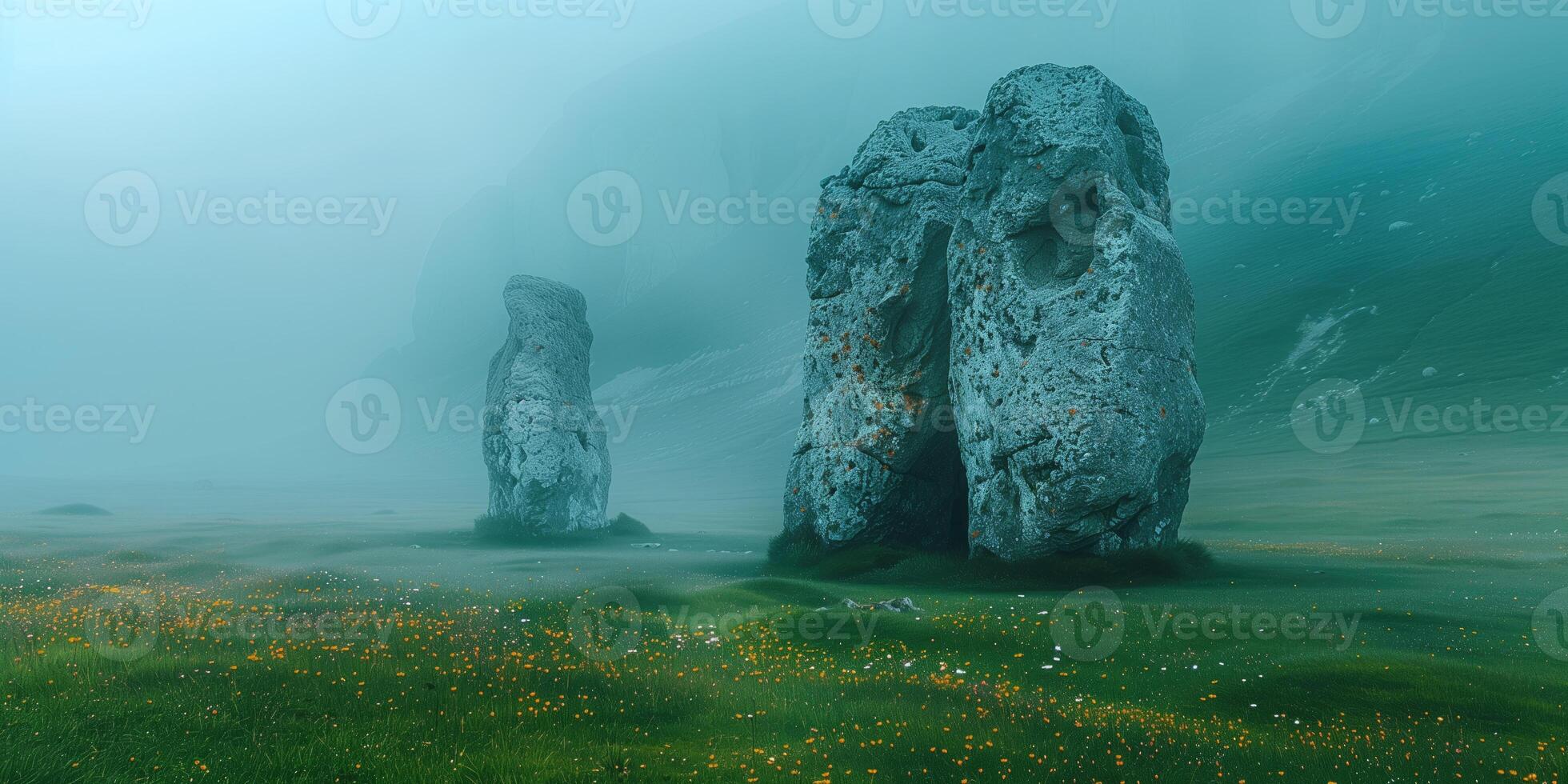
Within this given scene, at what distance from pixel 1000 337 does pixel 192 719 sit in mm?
21146

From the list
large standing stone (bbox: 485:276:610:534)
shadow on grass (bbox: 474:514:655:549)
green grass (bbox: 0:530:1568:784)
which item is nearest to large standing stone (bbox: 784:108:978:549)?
green grass (bbox: 0:530:1568:784)

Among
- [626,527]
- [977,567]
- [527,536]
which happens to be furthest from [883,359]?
[626,527]

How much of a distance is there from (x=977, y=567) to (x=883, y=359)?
26.3ft

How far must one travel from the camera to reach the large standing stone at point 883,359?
30.5 m

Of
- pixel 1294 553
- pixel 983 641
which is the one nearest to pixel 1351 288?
pixel 1294 553

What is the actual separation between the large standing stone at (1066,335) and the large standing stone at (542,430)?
20.5m

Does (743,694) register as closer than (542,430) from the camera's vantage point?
Yes

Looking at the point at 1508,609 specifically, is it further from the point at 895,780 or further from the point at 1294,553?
the point at 895,780

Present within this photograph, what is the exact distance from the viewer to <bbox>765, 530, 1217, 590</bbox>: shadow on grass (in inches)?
963

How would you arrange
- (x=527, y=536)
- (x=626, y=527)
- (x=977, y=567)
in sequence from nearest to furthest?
(x=977, y=567) < (x=527, y=536) < (x=626, y=527)

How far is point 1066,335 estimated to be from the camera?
82.7 ft

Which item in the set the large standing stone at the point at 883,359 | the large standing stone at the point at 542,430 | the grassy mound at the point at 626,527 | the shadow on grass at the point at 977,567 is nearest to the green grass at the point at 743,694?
the shadow on grass at the point at 977,567

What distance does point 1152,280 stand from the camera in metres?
25.7

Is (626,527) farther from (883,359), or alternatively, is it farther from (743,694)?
(743,694)
